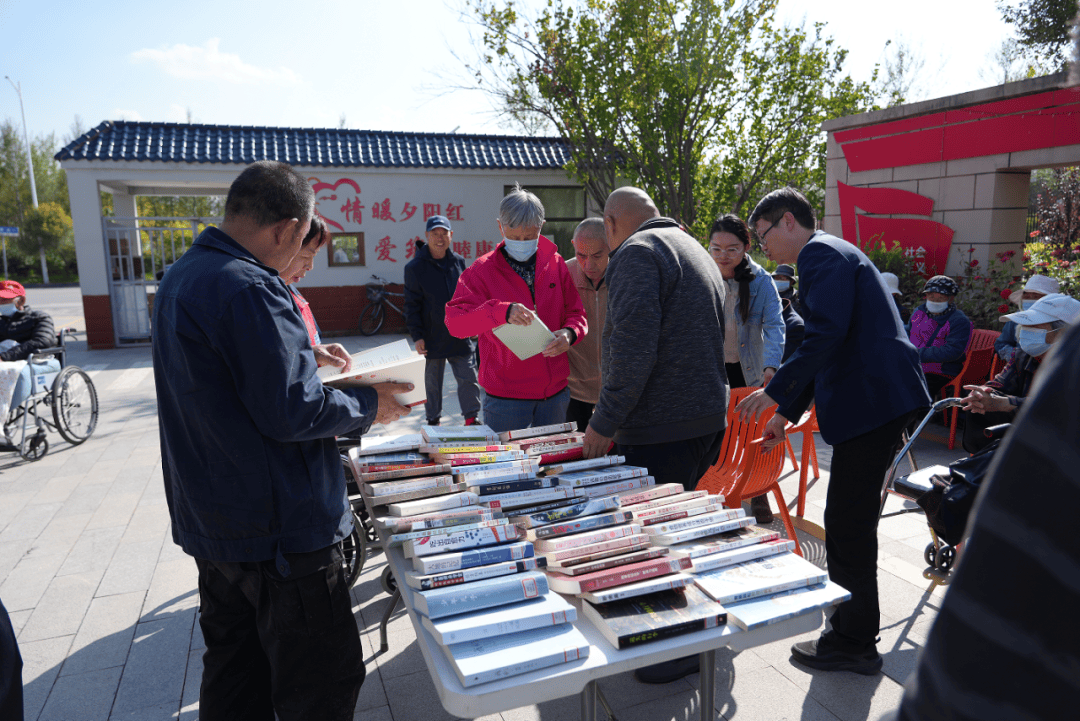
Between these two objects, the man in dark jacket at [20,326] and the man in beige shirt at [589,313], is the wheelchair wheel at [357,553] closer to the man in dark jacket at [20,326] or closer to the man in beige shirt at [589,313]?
the man in beige shirt at [589,313]

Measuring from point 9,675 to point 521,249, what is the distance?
2.70m

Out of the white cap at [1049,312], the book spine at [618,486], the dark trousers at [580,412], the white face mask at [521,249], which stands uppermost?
the white face mask at [521,249]

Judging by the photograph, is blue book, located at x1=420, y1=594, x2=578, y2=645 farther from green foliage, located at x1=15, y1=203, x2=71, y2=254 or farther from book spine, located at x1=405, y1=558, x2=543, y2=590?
green foliage, located at x1=15, y1=203, x2=71, y2=254

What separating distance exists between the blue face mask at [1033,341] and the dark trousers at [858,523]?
5.54 ft

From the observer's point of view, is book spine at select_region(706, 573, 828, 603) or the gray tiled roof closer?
book spine at select_region(706, 573, 828, 603)

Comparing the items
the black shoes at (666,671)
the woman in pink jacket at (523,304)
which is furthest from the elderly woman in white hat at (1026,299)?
the black shoes at (666,671)

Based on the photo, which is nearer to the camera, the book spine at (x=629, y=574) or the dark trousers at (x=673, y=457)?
the book spine at (x=629, y=574)

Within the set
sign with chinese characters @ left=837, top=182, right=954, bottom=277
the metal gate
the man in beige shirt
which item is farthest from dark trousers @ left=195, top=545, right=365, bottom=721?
the metal gate

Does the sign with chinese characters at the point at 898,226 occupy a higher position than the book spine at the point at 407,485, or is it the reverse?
the sign with chinese characters at the point at 898,226

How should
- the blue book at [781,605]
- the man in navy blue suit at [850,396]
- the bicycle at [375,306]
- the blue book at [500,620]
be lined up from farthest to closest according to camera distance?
the bicycle at [375,306]
the man in navy blue suit at [850,396]
the blue book at [781,605]
the blue book at [500,620]

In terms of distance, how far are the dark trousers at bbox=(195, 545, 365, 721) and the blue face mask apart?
375cm

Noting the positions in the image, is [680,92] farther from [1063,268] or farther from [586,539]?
[586,539]

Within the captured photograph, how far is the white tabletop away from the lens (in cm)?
136

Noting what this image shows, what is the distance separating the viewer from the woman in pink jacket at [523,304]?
3328 mm
